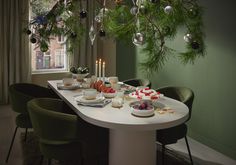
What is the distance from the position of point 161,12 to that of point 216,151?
72.3 inches

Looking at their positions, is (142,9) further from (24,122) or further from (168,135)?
(24,122)

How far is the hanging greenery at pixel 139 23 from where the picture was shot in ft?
8.73

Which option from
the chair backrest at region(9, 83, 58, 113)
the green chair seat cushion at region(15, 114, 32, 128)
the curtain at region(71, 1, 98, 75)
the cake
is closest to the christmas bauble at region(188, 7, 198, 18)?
the cake

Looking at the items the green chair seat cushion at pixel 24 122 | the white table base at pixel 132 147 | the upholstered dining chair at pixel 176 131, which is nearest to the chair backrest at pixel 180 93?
the upholstered dining chair at pixel 176 131

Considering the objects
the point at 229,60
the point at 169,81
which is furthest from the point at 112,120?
the point at 169,81

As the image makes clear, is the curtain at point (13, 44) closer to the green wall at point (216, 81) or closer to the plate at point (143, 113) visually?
the green wall at point (216, 81)

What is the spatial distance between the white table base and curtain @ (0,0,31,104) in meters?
3.63

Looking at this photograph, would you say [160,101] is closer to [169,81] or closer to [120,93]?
[120,93]

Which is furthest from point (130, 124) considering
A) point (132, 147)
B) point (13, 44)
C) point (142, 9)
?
point (13, 44)

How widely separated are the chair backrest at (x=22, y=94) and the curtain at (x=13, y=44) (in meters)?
2.22

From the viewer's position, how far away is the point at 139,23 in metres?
2.77

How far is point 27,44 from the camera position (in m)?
5.50

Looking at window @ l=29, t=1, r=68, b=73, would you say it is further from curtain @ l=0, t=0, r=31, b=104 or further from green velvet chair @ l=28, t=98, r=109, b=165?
A: green velvet chair @ l=28, t=98, r=109, b=165

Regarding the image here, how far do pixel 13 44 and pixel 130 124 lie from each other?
13.3ft
